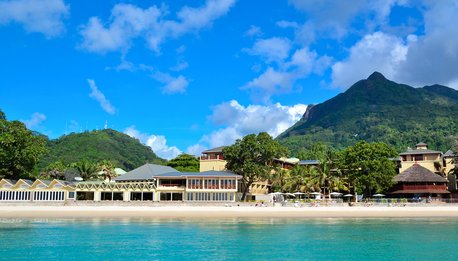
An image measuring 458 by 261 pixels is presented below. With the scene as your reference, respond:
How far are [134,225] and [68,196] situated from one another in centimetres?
2670

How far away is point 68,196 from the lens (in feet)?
194

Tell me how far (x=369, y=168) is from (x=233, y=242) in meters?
35.5

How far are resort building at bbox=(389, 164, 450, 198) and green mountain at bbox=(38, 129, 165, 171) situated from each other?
67.4m

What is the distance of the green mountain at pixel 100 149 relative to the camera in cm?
11907

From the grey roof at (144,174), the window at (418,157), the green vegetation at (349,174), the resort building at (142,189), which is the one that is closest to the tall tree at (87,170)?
the grey roof at (144,174)

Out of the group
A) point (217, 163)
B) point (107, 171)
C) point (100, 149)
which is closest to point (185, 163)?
point (217, 163)

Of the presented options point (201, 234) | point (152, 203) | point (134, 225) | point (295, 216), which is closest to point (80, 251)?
point (201, 234)

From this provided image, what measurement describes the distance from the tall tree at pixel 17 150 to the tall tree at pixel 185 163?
26934mm

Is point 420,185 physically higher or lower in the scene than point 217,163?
lower

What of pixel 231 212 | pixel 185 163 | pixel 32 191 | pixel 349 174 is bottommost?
pixel 231 212

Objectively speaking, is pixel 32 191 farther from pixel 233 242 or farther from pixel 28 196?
pixel 233 242

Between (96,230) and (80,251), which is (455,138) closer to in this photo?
(96,230)

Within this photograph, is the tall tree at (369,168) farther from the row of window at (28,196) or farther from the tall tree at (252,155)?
the row of window at (28,196)

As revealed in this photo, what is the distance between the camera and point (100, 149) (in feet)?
430
